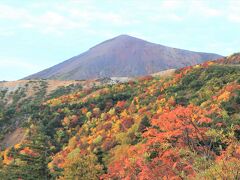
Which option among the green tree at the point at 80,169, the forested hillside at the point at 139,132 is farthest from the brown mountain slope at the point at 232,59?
the green tree at the point at 80,169

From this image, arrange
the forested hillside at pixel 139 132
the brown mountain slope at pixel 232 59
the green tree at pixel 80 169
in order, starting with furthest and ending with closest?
the brown mountain slope at pixel 232 59 → the green tree at pixel 80 169 → the forested hillside at pixel 139 132

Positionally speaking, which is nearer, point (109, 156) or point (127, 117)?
point (109, 156)

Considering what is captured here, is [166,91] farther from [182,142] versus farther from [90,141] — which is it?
[182,142]

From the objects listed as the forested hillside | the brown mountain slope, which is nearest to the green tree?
the forested hillside

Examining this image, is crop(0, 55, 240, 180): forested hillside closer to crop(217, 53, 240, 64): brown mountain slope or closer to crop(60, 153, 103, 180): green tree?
crop(60, 153, 103, 180): green tree

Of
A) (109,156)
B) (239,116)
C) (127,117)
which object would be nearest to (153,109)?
(127,117)

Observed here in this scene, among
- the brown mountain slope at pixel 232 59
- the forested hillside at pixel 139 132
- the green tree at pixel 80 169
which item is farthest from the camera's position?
the brown mountain slope at pixel 232 59

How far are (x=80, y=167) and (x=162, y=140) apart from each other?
68.8 ft

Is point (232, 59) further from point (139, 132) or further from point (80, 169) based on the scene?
point (80, 169)

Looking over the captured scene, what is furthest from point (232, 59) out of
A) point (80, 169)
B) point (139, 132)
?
point (80, 169)

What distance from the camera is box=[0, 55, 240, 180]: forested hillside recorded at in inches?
1031

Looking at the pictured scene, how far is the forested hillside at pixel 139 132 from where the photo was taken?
26.2 meters

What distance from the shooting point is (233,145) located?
947 inches

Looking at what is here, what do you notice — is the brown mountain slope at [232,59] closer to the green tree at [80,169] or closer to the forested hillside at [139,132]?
the forested hillside at [139,132]
